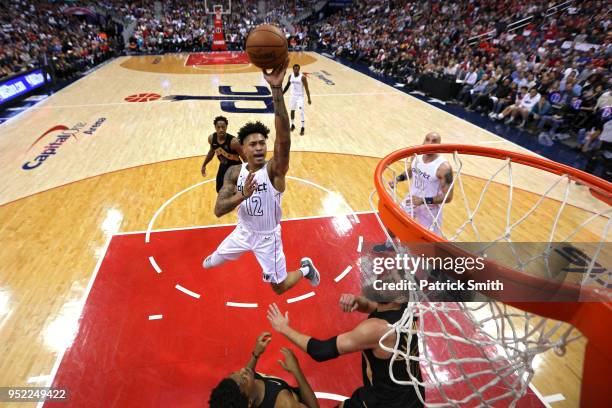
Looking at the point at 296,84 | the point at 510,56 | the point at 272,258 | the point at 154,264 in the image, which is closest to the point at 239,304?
the point at 272,258

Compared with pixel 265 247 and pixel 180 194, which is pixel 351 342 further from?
pixel 180 194

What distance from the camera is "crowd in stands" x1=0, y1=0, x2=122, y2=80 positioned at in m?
14.4

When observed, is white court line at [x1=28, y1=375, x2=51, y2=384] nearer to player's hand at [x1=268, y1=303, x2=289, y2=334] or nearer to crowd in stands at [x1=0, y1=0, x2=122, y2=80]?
player's hand at [x1=268, y1=303, x2=289, y2=334]

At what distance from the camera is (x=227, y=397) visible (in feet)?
6.38

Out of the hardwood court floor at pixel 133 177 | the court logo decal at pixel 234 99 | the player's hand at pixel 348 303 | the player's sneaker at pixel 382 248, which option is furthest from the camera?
the court logo decal at pixel 234 99

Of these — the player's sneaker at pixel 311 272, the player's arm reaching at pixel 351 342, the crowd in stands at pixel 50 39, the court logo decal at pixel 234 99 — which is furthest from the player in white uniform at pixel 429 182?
the crowd in stands at pixel 50 39

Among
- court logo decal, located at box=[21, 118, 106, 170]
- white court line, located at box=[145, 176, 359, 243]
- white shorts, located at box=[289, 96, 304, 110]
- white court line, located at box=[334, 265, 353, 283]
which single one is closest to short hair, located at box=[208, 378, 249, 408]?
white court line, located at box=[334, 265, 353, 283]

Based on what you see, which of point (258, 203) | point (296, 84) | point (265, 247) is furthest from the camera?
point (296, 84)

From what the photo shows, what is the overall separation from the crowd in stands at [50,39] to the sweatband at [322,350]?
49.0ft

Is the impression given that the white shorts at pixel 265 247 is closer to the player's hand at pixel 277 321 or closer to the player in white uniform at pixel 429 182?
the player's hand at pixel 277 321

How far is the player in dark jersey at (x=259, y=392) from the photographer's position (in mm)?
1957

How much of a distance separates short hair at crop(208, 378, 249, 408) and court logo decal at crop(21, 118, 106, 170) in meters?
8.14

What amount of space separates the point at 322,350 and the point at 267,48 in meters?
2.39

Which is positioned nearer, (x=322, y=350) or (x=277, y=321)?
(x=322, y=350)
